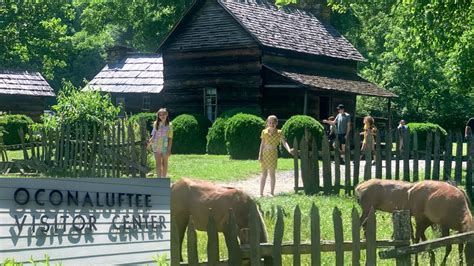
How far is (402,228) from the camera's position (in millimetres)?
6184

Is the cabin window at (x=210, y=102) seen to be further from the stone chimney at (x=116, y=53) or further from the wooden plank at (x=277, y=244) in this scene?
the wooden plank at (x=277, y=244)

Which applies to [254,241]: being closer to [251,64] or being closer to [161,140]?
[161,140]

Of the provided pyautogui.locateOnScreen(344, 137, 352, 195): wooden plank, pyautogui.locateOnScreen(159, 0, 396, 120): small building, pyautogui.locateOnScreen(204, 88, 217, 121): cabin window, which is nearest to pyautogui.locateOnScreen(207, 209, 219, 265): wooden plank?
pyautogui.locateOnScreen(344, 137, 352, 195): wooden plank

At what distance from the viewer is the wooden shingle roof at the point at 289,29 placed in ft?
98.6

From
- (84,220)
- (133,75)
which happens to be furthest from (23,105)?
(84,220)

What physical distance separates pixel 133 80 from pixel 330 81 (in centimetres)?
1590

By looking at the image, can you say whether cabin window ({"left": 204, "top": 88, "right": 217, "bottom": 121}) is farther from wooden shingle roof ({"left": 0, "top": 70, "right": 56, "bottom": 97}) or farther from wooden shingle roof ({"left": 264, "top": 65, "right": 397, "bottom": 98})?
wooden shingle roof ({"left": 0, "top": 70, "right": 56, "bottom": 97})

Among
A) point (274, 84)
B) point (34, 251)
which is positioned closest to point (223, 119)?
point (274, 84)

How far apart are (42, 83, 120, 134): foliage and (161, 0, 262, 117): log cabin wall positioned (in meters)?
10.7

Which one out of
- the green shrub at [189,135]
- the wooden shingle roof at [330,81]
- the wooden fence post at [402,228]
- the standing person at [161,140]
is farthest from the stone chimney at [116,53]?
the wooden fence post at [402,228]

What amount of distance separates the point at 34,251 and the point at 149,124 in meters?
29.9

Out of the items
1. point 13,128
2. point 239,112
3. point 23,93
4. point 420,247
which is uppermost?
point 420,247

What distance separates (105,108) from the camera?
19656 mm

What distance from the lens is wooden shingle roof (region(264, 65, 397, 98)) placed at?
92.8 ft
